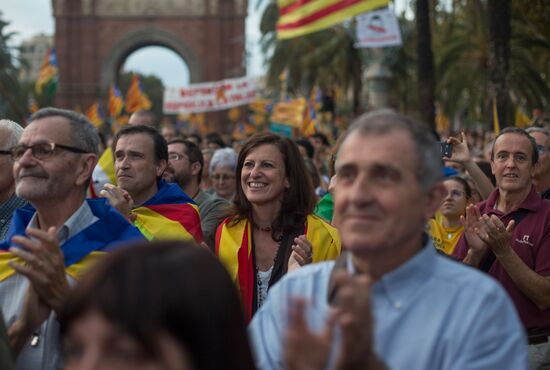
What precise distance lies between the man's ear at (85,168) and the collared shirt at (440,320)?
1.79 meters

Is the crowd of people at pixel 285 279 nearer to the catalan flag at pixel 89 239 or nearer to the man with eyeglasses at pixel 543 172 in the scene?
the catalan flag at pixel 89 239

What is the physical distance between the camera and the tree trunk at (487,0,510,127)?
1370cm

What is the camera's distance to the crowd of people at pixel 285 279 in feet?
6.98

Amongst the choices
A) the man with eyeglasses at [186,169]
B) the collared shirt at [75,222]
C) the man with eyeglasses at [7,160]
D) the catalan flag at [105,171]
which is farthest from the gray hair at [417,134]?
the catalan flag at [105,171]

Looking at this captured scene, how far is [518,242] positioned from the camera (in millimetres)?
5512

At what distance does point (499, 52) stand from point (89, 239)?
1088cm

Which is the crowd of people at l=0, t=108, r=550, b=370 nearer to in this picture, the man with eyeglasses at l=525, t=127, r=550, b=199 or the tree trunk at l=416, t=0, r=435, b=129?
the man with eyeglasses at l=525, t=127, r=550, b=199

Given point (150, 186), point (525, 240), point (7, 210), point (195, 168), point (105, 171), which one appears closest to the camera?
point (7, 210)

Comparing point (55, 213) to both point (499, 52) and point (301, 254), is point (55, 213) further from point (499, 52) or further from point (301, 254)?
point (499, 52)

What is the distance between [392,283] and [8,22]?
40410 mm

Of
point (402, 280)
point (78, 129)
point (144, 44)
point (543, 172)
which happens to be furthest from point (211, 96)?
point (144, 44)

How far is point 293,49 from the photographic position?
3450 centimetres

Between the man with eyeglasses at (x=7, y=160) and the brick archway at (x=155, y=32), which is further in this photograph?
the brick archway at (x=155, y=32)

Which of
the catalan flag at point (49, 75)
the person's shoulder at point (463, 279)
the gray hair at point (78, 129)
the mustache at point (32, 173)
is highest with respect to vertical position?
the catalan flag at point (49, 75)
